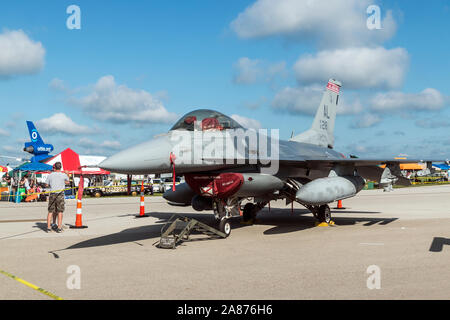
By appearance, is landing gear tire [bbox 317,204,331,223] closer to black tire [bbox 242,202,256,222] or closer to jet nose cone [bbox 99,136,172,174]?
black tire [bbox 242,202,256,222]

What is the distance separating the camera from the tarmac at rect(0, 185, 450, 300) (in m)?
4.75

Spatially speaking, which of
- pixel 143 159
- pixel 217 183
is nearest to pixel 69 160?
pixel 217 183

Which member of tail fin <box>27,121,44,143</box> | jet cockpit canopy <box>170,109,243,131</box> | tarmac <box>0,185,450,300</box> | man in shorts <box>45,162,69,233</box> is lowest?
tarmac <box>0,185,450,300</box>

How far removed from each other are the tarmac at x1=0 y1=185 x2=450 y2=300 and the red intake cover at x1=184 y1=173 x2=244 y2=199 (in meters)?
1.12

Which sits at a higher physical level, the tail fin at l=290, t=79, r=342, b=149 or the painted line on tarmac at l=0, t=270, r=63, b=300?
the tail fin at l=290, t=79, r=342, b=149

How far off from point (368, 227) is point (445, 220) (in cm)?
303

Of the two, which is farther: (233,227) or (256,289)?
(233,227)

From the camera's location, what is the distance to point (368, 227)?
36.4ft

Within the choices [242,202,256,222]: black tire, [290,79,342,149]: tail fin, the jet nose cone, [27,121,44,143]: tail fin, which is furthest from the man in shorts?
[27,121,44,143]: tail fin

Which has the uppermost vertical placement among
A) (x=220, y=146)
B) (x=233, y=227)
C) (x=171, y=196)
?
(x=220, y=146)

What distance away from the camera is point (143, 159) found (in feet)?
24.3

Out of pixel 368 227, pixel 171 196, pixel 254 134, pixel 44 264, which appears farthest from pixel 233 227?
pixel 44 264

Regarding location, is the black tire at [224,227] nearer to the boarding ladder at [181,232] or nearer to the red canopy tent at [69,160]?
the boarding ladder at [181,232]
